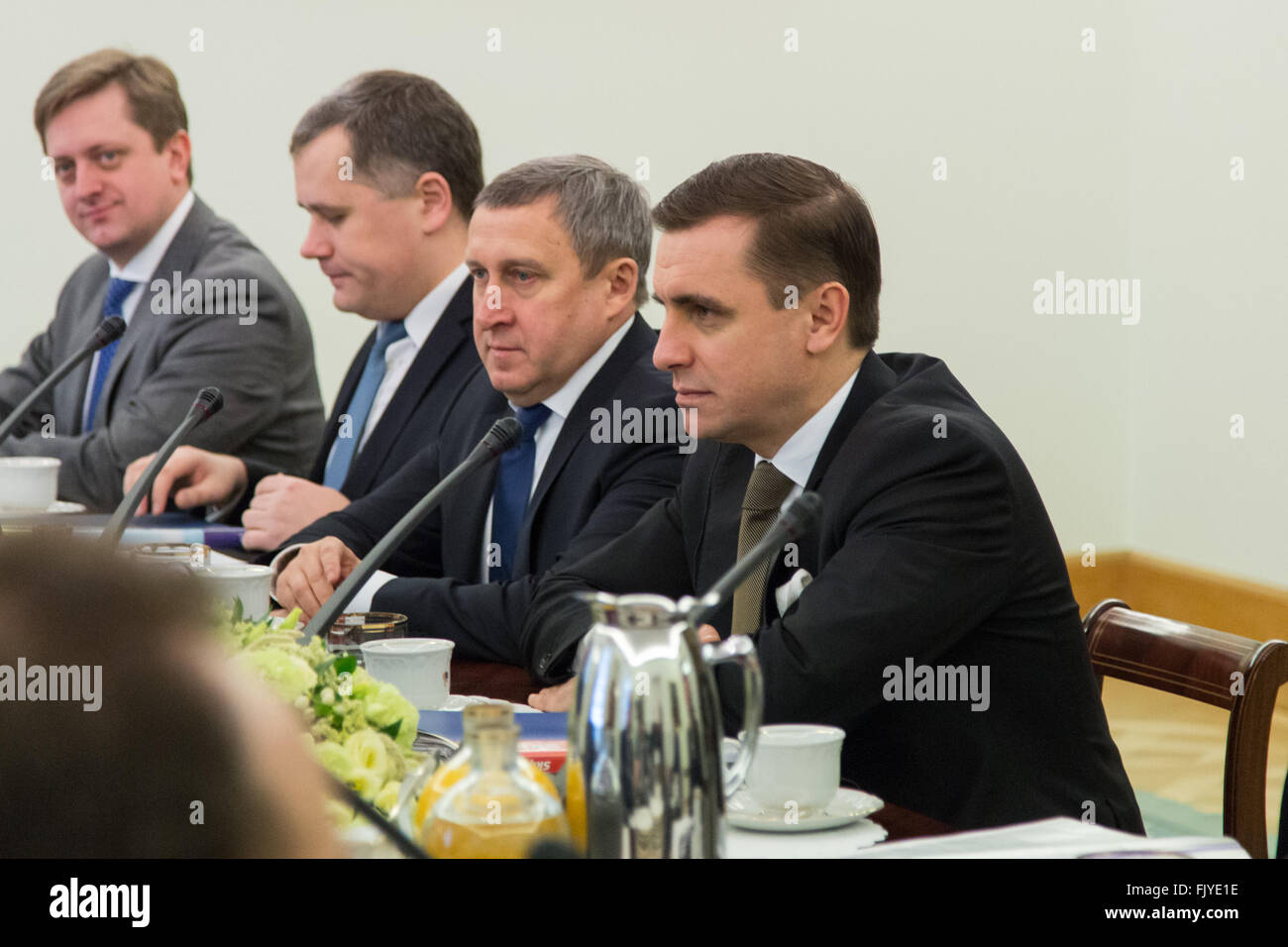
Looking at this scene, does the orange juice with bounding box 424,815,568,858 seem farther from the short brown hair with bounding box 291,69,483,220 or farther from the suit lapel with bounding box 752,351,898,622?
the short brown hair with bounding box 291,69,483,220

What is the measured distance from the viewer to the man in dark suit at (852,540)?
1739 mm

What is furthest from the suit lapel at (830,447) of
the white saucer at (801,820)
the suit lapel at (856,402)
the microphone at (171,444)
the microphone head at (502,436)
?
the microphone at (171,444)

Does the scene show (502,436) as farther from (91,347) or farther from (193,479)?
(193,479)

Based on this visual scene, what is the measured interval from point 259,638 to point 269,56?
4.23 metres

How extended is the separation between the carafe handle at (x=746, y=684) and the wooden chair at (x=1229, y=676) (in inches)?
36.1

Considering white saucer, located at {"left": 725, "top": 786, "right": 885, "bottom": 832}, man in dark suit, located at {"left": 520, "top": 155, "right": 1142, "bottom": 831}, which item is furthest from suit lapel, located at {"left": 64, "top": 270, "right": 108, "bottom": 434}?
white saucer, located at {"left": 725, "top": 786, "right": 885, "bottom": 832}

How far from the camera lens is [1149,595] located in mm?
5543

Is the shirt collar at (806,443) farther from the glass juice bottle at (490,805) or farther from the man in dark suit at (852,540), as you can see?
the glass juice bottle at (490,805)

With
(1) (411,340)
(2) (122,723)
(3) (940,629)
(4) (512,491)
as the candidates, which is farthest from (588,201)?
(2) (122,723)

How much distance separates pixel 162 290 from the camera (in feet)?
13.3

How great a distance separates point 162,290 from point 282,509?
1.36m

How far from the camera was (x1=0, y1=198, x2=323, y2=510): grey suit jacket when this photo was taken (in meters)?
3.73

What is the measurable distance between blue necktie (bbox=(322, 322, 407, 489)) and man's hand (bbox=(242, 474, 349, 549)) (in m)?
0.31
